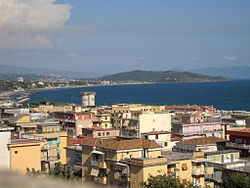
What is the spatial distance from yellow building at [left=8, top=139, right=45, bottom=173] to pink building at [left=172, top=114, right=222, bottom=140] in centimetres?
1101

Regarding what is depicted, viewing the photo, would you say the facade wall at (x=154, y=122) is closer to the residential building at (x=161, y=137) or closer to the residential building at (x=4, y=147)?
the residential building at (x=161, y=137)

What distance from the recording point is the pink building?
2197 cm

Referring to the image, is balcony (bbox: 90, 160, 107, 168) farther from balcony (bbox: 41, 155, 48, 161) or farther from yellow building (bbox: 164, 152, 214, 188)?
balcony (bbox: 41, 155, 48, 161)

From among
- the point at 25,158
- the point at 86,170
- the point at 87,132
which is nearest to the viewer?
the point at 25,158

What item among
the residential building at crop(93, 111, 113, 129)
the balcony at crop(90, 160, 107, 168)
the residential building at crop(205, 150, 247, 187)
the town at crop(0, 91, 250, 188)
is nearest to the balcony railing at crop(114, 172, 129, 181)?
the town at crop(0, 91, 250, 188)

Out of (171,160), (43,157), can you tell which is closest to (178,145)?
(171,160)

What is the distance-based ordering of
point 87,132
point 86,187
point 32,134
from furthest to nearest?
1. point 87,132
2. point 32,134
3. point 86,187

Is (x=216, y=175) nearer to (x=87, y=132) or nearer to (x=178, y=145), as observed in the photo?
(x=178, y=145)

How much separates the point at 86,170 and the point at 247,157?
5.57m

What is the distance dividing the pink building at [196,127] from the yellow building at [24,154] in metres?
11.0

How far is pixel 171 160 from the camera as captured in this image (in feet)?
38.1

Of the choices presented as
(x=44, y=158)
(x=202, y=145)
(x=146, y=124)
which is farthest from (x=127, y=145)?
(x=146, y=124)

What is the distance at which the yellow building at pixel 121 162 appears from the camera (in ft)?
35.4

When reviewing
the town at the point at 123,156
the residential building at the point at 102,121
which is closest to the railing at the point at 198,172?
the town at the point at 123,156
